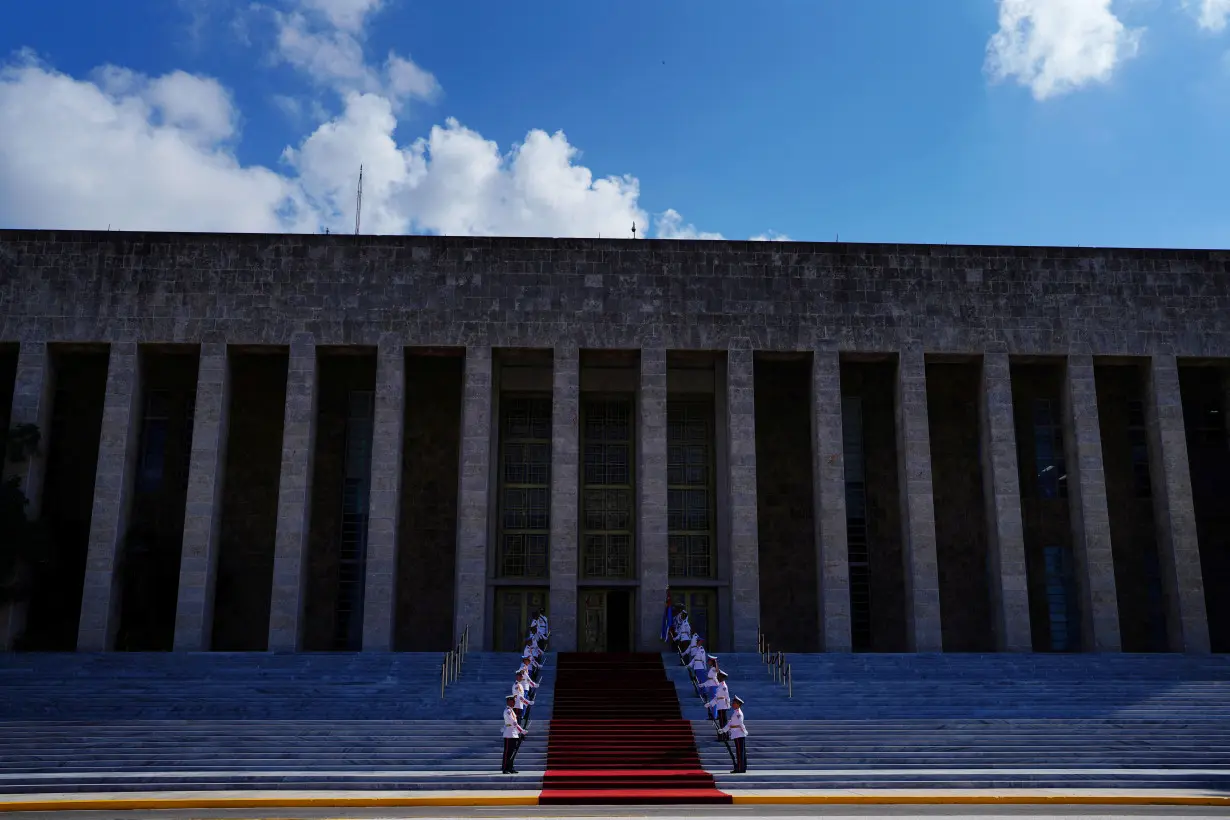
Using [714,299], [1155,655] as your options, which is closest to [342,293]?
[714,299]

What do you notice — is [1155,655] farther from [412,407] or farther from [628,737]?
[412,407]

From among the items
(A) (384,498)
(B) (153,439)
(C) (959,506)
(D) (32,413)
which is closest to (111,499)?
(D) (32,413)

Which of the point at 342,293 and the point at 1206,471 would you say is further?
the point at 1206,471

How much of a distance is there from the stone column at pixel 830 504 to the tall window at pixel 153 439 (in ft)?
61.8

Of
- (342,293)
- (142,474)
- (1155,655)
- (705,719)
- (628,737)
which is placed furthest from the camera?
(142,474)

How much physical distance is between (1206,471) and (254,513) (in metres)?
28.3

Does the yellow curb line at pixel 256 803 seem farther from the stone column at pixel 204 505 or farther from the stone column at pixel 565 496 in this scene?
the stone column at pixel 204 505

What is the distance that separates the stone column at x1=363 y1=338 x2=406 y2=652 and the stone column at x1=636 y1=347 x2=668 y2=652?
21.3 feet

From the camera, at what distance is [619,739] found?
19.5 m

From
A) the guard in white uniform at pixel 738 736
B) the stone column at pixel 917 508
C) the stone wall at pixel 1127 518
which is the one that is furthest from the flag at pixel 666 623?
the stone wall at pixel 1127 518

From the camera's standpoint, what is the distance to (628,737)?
19578mm

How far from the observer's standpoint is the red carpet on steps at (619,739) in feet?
53.5

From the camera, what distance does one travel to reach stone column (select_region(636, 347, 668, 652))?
28.2 m

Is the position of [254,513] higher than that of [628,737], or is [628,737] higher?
[254,513]
